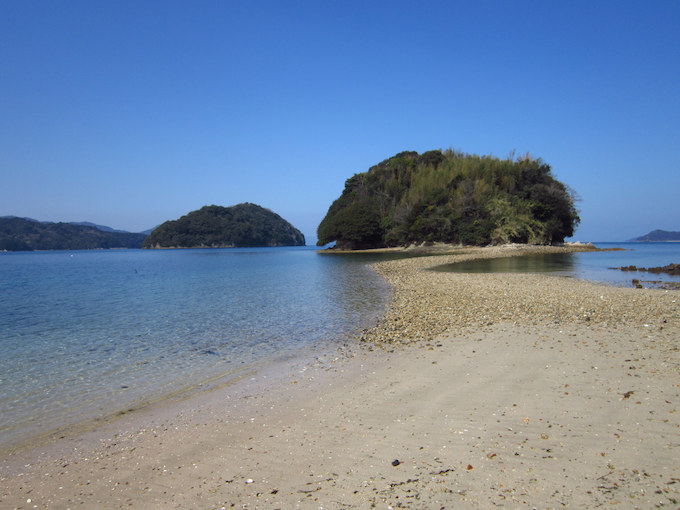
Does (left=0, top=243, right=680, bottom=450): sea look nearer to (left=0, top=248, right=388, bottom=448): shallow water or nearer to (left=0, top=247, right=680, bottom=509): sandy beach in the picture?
(left=0, top=248, right=388, bottom=448): shallow water

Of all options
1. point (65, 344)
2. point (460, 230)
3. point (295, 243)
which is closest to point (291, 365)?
point (65, 344)

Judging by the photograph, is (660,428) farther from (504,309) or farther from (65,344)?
(65,344)

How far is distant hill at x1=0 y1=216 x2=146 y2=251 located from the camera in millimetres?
132613

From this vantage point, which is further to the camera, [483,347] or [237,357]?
[237,357]

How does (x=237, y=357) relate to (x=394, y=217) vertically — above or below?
below

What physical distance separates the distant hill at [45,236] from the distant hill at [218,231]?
20983 mm

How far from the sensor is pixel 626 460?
10.6 ft

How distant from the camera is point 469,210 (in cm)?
5309

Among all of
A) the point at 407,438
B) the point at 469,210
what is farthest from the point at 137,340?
the point at 469,210

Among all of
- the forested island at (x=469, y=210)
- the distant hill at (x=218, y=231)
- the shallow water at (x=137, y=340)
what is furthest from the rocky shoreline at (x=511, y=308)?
the distant hill at (x=218, y=231)

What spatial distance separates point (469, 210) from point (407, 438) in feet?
173

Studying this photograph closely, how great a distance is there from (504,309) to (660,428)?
6.64 metres

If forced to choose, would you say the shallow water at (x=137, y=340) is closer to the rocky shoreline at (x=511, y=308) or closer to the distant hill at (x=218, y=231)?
the rocky shoreline at (x=511, y=308)

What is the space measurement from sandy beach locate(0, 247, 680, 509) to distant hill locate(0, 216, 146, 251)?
165 metres
